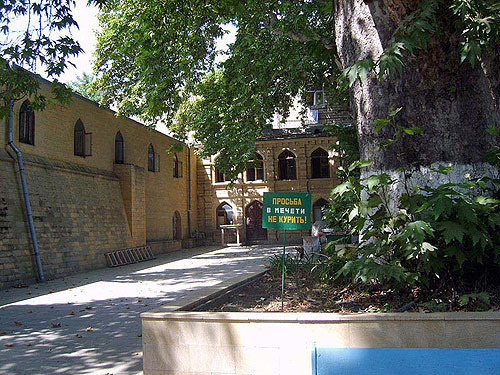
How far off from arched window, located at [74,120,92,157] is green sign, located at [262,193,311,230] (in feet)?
47.8

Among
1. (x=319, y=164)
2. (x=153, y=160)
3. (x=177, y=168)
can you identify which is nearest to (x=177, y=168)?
(x=177, y=168)

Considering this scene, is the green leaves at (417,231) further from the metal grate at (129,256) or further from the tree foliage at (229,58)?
the metal grate at (129,256)

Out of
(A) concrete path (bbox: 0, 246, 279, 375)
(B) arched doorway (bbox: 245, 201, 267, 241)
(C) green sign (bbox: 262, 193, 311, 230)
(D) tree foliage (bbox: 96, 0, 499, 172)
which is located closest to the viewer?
(C) green sign (bbox: 262, 193, 311, 230)

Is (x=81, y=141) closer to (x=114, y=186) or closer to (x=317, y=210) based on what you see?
(x=114, y=186)

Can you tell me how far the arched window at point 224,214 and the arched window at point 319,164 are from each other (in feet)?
19.6

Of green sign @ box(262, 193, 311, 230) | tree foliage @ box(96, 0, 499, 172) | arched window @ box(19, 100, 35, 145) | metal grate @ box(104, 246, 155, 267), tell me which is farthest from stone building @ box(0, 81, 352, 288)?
green sign @ box(262, 193, 311, 230)

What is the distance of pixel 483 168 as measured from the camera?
4.59 m

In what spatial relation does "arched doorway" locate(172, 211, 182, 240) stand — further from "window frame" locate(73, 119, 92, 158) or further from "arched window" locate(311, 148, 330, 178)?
"window frame" locate(73, 119, 92, 158)

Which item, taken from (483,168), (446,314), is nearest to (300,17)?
(483,168)

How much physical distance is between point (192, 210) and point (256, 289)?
23.7m

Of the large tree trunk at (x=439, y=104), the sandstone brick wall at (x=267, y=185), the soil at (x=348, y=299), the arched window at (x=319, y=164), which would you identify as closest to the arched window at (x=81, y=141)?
the sandstone brick wall at (x=267, y=185)

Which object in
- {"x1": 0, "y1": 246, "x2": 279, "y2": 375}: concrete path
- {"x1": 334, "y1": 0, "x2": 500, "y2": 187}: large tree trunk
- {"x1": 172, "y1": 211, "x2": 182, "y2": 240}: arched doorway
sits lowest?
{"x1": 0, "y1": 246, "x2": 279, "y2": 375}: concrete path

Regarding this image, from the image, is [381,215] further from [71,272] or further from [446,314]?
[71,272]

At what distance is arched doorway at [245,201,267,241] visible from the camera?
29469 millimetres
